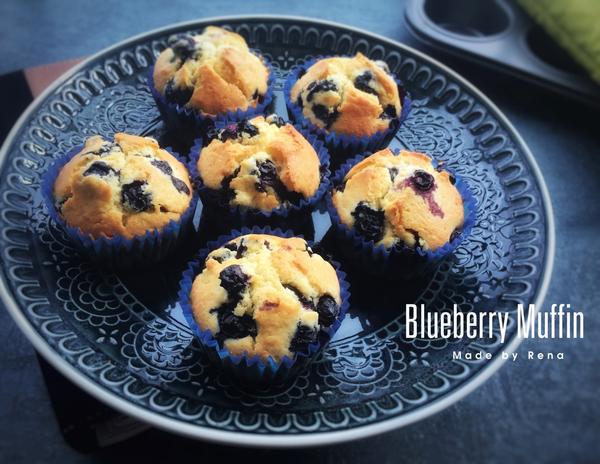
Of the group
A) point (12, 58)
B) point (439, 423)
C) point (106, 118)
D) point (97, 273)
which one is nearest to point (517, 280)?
point (439, 423)

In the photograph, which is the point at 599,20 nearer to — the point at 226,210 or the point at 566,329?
the point at 566,329

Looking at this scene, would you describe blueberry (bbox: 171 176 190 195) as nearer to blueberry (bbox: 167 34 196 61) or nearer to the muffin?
the muffin

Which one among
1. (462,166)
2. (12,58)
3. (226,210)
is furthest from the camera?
(12,58)

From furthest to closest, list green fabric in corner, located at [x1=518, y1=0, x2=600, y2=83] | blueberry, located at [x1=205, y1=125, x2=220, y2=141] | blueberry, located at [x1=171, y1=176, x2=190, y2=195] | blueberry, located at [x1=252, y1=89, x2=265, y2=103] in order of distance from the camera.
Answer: green fabric in corner, located at [x1=518, y1=0, x2=600, y2=83] → blueberry, located at [x1=252, y1=89, x2=265, y2=103] → blueberry, located at [x1=205, y1=125, x2=220, y2=141] → blueberry, located at [x1=171, y1=176, x2=190, y2=195]

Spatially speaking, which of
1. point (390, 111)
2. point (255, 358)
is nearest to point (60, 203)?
point (255, 358)

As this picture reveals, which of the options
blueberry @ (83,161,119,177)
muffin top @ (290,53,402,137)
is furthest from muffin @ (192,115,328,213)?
blueberry @ (83,161,119,177)
